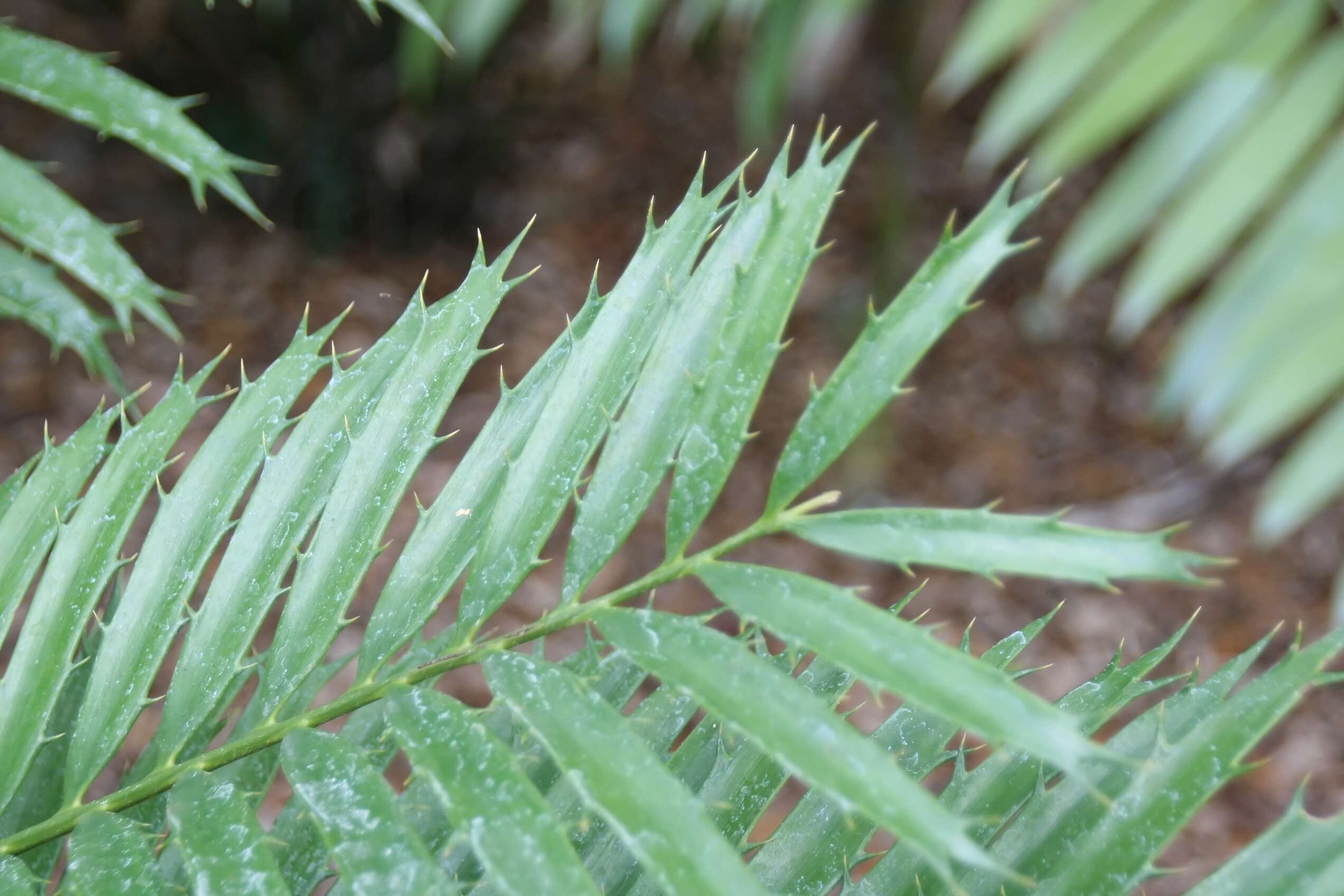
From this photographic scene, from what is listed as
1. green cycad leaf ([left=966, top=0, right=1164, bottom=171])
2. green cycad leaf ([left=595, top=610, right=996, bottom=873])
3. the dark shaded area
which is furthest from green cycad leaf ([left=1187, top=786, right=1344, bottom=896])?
the dark shaded area

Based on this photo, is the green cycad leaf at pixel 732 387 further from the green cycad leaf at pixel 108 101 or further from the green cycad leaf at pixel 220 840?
the green cycad leaf at pixel 108 101

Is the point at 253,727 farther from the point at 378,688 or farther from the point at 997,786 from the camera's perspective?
the point at 997,786

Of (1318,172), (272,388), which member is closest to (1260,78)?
(1318,172)

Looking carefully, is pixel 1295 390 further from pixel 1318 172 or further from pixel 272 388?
pixel 272 388

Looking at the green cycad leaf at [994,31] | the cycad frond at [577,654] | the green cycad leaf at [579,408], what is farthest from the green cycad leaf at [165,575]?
the green cycad leaf at [994,31]

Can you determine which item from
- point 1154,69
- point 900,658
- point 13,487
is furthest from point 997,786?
point 1154,69

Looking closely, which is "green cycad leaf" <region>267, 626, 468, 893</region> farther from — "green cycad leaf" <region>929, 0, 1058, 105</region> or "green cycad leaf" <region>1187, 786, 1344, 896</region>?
"green cycad leaf" <region>929, 0, 1058, 105</region>
